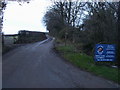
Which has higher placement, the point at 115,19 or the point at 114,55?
the point at 115,19

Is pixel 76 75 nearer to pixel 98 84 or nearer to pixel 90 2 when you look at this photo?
pixel 98 84

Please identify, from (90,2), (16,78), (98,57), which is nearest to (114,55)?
(98,57)

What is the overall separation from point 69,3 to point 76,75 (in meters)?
27.4

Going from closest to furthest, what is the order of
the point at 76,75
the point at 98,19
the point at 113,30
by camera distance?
1. the point at 76,75
2. the point at 113,30
3. the point at 98,19

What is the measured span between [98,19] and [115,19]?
157 inches

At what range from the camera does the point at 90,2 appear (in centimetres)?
2683

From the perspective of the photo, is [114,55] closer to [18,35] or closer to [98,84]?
[98,84]

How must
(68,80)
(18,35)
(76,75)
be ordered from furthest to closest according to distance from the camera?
(18,35) < (76,75) < (68,80)

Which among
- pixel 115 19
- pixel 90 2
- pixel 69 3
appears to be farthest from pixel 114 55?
pixel 69 3

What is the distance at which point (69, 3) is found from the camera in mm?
37500

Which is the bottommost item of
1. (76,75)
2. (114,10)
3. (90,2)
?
(76,75)

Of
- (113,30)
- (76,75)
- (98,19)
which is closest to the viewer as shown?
(76,75)

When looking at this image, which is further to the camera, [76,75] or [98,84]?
[76,75]

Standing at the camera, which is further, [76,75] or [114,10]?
[114,10]
